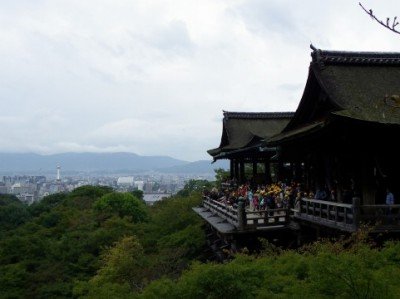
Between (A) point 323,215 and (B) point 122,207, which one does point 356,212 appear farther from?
(B) point 122,207

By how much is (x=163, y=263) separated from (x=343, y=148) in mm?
11208

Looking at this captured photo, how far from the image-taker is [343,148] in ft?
47.5

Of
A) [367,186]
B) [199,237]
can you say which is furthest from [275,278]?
[199,237]

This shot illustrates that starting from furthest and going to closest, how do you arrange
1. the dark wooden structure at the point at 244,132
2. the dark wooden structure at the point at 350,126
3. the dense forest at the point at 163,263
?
the dark wooden structure at the point at 244,132 < the dark wooden structure at the point at 350,126 < the dense forest at the point at 163,263

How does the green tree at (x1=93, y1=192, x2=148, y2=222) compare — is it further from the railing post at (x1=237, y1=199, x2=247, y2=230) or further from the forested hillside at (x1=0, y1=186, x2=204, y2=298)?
the railing post at (x1=237, y1=199, x2=247, y2=230)

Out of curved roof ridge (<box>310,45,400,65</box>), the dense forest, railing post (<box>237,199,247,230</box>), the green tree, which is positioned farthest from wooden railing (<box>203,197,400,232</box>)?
the green tree

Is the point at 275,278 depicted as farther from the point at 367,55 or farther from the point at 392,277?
the point at 367,55

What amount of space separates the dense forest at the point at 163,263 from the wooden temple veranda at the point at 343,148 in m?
1.12

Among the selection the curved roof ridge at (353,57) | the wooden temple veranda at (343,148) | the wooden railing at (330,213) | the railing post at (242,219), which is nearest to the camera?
the wooden railing at (330,213)

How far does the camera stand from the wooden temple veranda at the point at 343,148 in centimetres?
1238

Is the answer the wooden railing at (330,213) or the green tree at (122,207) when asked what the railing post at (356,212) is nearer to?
the wooden railing at (330,213)

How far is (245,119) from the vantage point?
31.5 metres

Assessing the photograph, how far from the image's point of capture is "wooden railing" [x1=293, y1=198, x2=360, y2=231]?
Result: 39.2 ft

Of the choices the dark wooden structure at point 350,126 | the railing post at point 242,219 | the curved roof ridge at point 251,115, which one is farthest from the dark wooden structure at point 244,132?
the railing post at point 242,219
